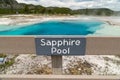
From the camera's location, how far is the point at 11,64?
12.1ft

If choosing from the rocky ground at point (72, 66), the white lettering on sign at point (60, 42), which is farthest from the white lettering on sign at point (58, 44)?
the rocky ground at point (72, 66)

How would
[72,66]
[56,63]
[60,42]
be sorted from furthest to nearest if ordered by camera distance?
[72,66], [56,63], [60,42]

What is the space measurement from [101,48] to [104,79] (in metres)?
0.27

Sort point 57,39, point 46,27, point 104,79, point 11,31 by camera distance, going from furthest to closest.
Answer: point 46,27
point 11,31
point 104,79
point 57,39

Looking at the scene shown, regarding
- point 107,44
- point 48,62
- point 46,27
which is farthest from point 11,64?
point 46,27

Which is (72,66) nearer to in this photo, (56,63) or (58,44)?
(56,63)

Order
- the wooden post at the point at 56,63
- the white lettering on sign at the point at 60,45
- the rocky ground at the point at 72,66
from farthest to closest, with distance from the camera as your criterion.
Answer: the rocky ground at the point at 72,66, the wooden post at the point at 56,63, the white lettering on sign at the point at 60,45

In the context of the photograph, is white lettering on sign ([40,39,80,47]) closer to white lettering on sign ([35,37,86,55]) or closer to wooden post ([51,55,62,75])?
white lettering on sign ([35,37,86,55])

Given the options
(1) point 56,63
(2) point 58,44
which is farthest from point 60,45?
(1) point 56,63

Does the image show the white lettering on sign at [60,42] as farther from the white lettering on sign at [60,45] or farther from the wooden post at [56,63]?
the wooden post at [56,63]

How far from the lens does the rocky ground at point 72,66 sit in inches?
130

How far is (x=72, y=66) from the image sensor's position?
3557 millimetres

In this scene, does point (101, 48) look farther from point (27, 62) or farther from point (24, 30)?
point (24, 30)

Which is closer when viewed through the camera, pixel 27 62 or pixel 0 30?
pixel 27 62
